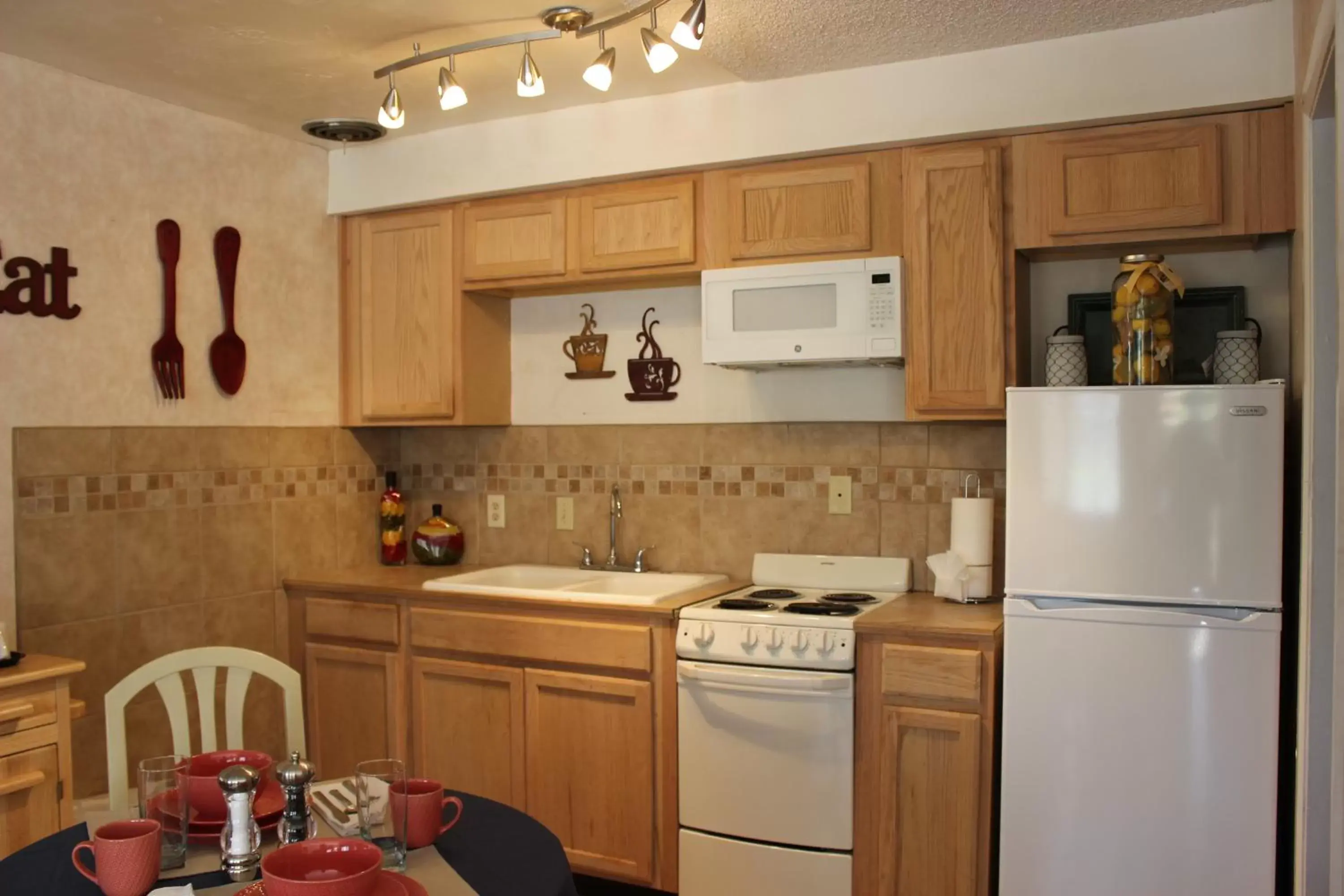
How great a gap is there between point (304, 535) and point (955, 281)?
2.34 m

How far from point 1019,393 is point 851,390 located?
2.73 ft

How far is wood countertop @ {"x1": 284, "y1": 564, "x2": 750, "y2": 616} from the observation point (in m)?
3.18

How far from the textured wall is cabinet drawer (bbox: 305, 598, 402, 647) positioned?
653 millimetres

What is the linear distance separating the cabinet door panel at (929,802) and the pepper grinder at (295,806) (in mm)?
1571

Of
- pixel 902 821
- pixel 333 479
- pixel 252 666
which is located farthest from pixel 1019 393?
pixel 333 479

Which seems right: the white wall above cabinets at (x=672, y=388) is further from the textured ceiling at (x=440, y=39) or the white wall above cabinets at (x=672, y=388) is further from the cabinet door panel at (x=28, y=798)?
the cabinet door panel at (x=28, y=798)

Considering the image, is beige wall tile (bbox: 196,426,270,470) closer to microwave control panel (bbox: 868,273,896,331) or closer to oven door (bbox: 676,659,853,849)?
oven door (bbox: 676,659,853,849)

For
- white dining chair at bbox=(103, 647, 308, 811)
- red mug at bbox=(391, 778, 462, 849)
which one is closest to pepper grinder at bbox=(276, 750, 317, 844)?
red mug at bbox=(391, 778, 462, 849)

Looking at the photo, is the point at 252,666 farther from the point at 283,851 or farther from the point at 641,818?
the point at 641,818

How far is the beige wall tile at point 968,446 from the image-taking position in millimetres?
3277

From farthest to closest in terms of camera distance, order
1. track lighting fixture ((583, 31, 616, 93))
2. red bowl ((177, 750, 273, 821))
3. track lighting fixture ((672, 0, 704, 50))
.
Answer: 1. track lighting fixture ((583, 31, 616, 93))
2. track lighting fixture ((672, 0, 704, 50))
3. red bowl ((177, 750, 273, 821))

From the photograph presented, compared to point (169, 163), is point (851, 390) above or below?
below

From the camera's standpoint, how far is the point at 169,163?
3379 millimetres

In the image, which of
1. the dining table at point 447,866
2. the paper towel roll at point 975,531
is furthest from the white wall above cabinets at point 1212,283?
the dining table at point 447,866
